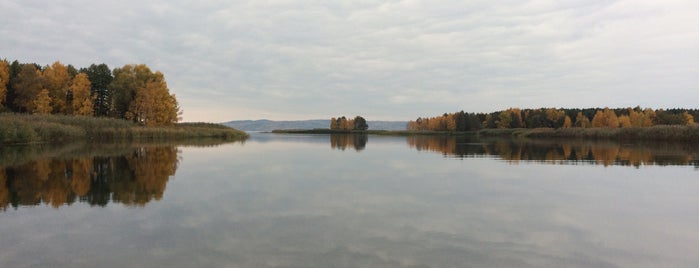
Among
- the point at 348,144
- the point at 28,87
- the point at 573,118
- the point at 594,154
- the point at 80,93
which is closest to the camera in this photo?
the point at 594,154

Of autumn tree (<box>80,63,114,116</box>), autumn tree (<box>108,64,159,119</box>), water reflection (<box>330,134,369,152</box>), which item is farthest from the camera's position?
autumn tree (<box>80,63,114,116</box>)

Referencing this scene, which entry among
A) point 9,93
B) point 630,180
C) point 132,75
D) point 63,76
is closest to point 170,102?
point 132,75

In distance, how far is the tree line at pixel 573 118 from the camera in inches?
5335

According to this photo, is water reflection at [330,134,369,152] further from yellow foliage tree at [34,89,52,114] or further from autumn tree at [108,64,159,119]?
yellow foliage tree at [34,89,52,114]

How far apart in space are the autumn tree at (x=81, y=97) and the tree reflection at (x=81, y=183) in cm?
6225

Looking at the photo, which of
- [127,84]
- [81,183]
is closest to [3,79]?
[127,84]

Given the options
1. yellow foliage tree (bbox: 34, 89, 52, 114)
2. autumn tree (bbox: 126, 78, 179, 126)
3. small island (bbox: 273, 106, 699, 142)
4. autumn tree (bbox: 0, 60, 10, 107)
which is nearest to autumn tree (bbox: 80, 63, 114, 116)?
autumn tree (bbox: 126, 78, 179, 126)

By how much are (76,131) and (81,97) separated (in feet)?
100

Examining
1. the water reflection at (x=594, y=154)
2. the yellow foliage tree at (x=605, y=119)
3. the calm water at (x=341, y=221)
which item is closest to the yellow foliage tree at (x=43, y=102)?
the calm water at (x=341, y=221)

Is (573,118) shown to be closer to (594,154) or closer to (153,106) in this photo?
(594,154)

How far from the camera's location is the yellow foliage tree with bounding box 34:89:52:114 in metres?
72.6

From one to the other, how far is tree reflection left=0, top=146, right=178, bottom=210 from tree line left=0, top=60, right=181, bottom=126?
59534 mm

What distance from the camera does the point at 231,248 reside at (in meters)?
8.23

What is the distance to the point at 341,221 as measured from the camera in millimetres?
10648
